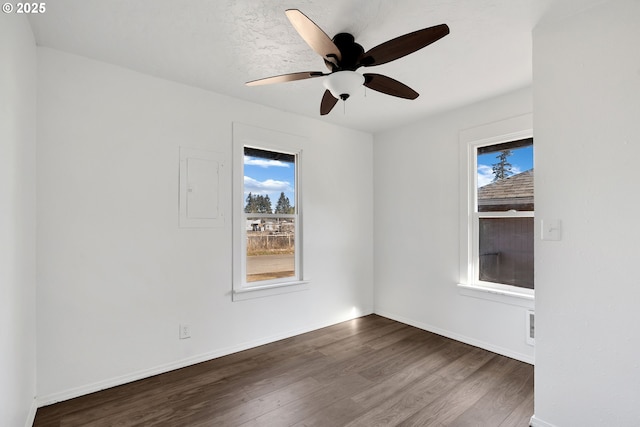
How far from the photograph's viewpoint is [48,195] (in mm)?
2170

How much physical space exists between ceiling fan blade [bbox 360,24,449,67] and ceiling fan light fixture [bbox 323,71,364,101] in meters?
0.11

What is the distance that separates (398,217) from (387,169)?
650 millimetres

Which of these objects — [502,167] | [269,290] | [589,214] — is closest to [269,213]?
[269,290]

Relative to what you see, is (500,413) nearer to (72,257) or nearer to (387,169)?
(387,169)

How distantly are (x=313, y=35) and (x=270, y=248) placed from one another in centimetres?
232

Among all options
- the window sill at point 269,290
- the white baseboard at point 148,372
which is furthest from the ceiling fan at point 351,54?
the white baseboard at point 148,372

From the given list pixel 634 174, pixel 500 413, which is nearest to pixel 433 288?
pixel 500 413

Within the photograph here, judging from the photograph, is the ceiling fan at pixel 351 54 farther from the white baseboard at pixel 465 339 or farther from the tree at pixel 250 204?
the white baseboard at pixel 465 339

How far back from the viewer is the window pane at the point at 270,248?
3264 millimetres

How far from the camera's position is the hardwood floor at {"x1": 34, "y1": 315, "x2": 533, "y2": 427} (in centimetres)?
203

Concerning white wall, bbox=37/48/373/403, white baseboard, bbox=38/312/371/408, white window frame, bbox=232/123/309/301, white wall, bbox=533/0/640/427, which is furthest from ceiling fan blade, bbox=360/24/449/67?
white baseboard, bbox=38/312/371/408

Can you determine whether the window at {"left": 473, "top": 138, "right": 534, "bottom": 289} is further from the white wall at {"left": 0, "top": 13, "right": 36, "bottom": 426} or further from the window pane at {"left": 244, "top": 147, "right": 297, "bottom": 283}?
the white wall at {"left": 0, "top": 13, "right": 36, "bottom": 426}

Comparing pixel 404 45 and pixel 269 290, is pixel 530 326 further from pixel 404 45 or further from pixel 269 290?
pixel 404 45

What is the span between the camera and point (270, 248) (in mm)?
3408
